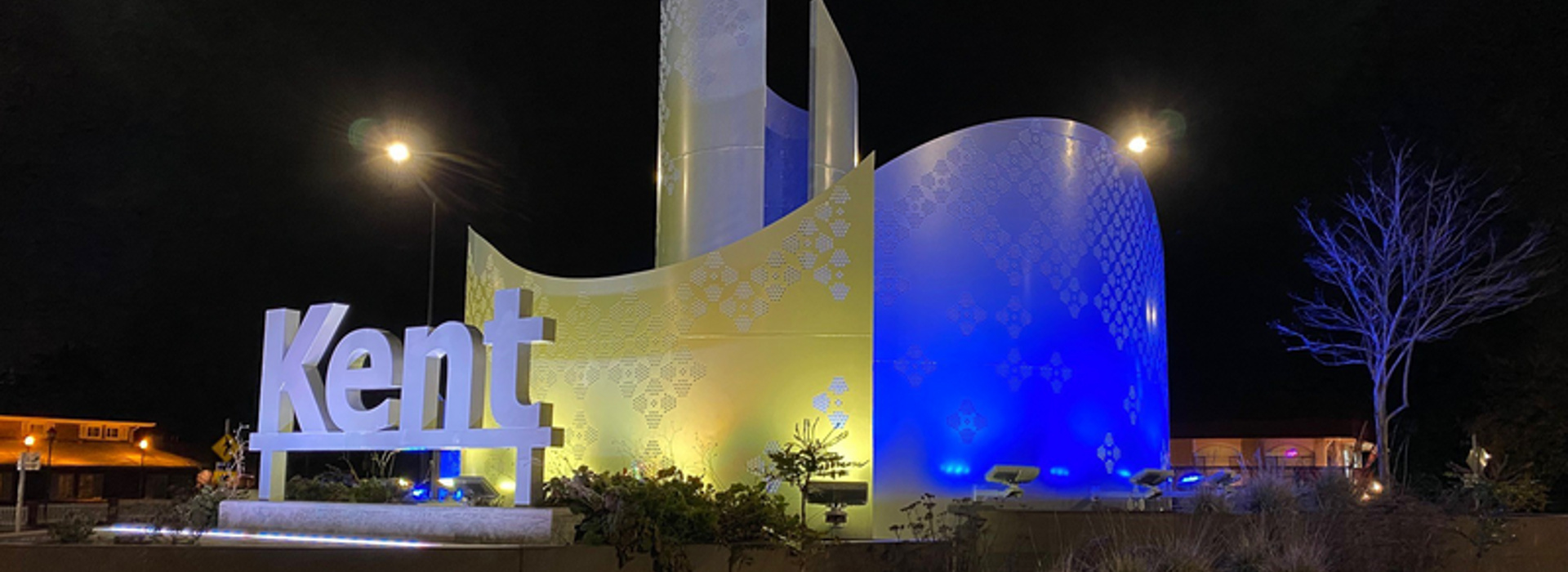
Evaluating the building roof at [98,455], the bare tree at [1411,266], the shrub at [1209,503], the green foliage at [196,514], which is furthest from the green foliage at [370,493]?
the building roof at [98,455]

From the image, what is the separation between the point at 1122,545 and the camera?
37.2 ft

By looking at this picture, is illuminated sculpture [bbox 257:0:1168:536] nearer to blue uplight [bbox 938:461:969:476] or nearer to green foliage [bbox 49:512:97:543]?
blue uplight [bbox 938:461:969:476]

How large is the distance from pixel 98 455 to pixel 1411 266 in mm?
35749

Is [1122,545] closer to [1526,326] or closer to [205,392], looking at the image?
[1526,326]

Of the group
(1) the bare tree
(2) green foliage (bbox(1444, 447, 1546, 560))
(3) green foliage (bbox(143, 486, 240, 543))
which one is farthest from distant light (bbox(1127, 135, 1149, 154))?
(3) green foliage (bbox(143, 486, 240, 543))

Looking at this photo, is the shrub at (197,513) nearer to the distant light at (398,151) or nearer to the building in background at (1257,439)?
the distant light at (398,151)

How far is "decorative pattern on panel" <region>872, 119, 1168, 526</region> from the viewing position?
1623 cm

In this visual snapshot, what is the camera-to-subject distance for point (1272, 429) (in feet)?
129

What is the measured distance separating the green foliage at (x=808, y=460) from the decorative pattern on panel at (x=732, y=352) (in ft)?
0.45

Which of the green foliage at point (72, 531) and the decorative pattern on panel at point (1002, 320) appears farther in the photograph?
the decorative pattern on panel at point (1002, 320)

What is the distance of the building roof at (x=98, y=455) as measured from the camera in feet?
112

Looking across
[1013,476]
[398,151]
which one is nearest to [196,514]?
[398,151]

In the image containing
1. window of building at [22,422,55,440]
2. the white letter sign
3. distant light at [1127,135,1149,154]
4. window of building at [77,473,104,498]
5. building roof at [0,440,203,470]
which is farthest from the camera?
window of building at [77,473,104,498]

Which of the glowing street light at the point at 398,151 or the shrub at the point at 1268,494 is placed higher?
the glowing street light at the point at 398,151
